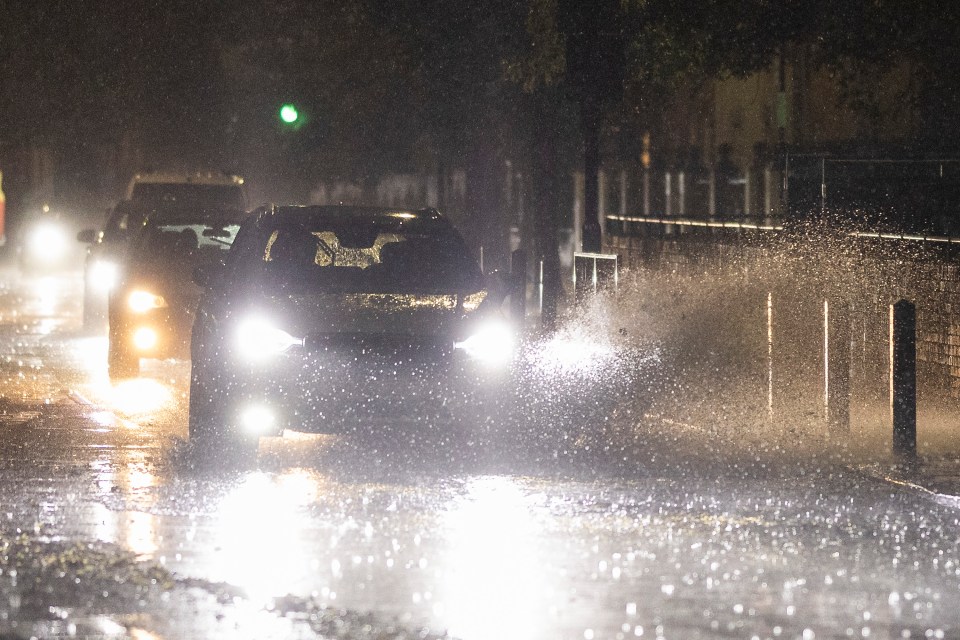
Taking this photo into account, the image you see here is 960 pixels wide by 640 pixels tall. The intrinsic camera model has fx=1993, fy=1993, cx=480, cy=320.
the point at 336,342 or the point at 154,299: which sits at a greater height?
the point at 154,299

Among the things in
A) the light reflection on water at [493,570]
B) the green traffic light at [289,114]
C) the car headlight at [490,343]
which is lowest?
the light reflection on water at [493,570]

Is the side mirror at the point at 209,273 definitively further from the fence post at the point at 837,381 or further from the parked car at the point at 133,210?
the parked car at the point at 133,210

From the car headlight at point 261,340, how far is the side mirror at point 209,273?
34.0 inches

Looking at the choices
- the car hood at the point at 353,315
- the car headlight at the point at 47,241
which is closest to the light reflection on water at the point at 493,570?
the car hood at the point at 353,315

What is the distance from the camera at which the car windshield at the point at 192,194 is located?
28188 mm

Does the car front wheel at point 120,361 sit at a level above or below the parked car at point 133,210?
below

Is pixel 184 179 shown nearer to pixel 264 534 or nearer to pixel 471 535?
pixel 264 534

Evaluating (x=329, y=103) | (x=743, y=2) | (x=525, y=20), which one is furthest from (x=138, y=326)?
(x=329, y=103)

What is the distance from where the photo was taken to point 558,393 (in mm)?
13953

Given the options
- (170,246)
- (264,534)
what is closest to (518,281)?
(264,534)

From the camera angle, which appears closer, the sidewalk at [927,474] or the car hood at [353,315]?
the sidewalk at [927,474]

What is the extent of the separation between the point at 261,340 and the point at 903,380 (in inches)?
152

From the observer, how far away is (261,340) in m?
11.8

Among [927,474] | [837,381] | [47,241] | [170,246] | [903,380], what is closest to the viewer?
[927,474]
